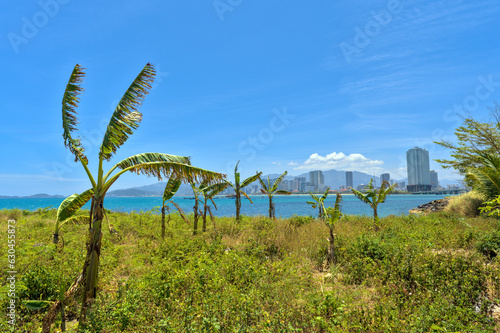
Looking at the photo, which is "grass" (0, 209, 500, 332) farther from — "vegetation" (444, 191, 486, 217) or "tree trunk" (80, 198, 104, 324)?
"vegetation" (444, 191, 486, 217)

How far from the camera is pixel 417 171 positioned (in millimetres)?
151375

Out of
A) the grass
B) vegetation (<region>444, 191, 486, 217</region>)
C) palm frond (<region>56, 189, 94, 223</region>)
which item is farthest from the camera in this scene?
vegetation (<region>444, 191, 486, 217</region>)

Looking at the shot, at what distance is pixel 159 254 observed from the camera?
29.0 feet

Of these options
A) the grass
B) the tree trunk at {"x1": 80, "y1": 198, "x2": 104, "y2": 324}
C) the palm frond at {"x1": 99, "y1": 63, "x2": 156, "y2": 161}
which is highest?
the palm frond at {"x1": 99, "y1": 63, "x2": 156, "y2": 161}

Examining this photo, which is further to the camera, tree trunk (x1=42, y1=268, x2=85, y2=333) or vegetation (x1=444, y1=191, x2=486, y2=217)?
vegetation (x1=444, y1=191, x2=486, y2=217)

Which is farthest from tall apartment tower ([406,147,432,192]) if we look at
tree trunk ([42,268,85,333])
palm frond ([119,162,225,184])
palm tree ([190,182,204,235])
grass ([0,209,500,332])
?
tree trunk ([42,268,85,333])

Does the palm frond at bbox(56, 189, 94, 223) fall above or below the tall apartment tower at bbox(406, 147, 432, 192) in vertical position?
below

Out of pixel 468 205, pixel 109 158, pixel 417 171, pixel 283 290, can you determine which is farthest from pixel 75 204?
pixel 417 171

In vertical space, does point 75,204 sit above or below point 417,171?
below

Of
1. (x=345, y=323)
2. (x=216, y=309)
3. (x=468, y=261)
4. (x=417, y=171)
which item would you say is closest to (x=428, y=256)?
(x=468, y=261)

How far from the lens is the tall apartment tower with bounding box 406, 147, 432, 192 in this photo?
141 meters

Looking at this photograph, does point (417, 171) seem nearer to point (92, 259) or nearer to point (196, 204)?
point (196, 204)

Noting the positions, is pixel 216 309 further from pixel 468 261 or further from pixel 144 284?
pixel 468 261

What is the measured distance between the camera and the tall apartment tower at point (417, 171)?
461ft
